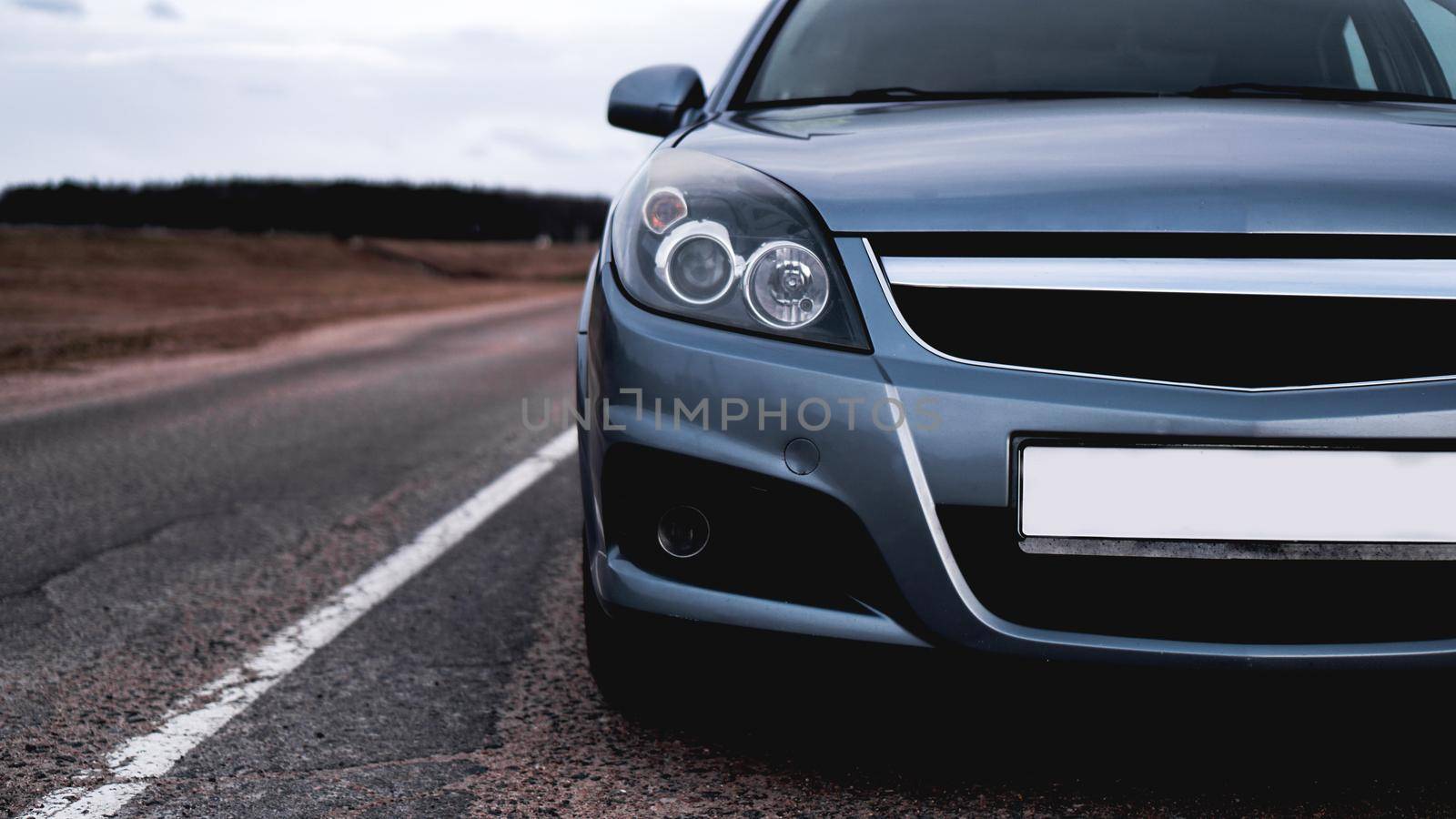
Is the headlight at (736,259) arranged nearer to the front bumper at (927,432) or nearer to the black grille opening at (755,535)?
the front bumper at (927,432)

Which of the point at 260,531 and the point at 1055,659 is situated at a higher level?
the point at 1055,659

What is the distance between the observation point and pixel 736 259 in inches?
78.4

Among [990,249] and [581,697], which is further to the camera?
[581,697]

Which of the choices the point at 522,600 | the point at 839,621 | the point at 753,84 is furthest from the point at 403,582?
the point at 839,621

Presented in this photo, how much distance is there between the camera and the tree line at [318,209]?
4900cm

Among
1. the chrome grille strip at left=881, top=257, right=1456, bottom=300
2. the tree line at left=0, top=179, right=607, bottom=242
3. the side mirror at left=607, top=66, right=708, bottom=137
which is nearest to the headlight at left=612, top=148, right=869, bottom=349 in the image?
the chrome grille strip at left=881, top=257, right=1456, bottom=300

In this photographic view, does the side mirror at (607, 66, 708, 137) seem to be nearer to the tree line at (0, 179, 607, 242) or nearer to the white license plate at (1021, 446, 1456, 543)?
the white license plate at (1021, 446, 1456, 543)

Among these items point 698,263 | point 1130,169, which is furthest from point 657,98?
point 1130,169

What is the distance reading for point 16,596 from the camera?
3316 millimetres

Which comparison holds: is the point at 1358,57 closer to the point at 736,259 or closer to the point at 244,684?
the point at 736,259

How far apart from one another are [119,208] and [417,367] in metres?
53.3

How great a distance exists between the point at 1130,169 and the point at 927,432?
0.52 metres

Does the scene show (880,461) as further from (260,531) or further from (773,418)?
(260,531)

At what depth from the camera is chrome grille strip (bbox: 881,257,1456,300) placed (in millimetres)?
1772
